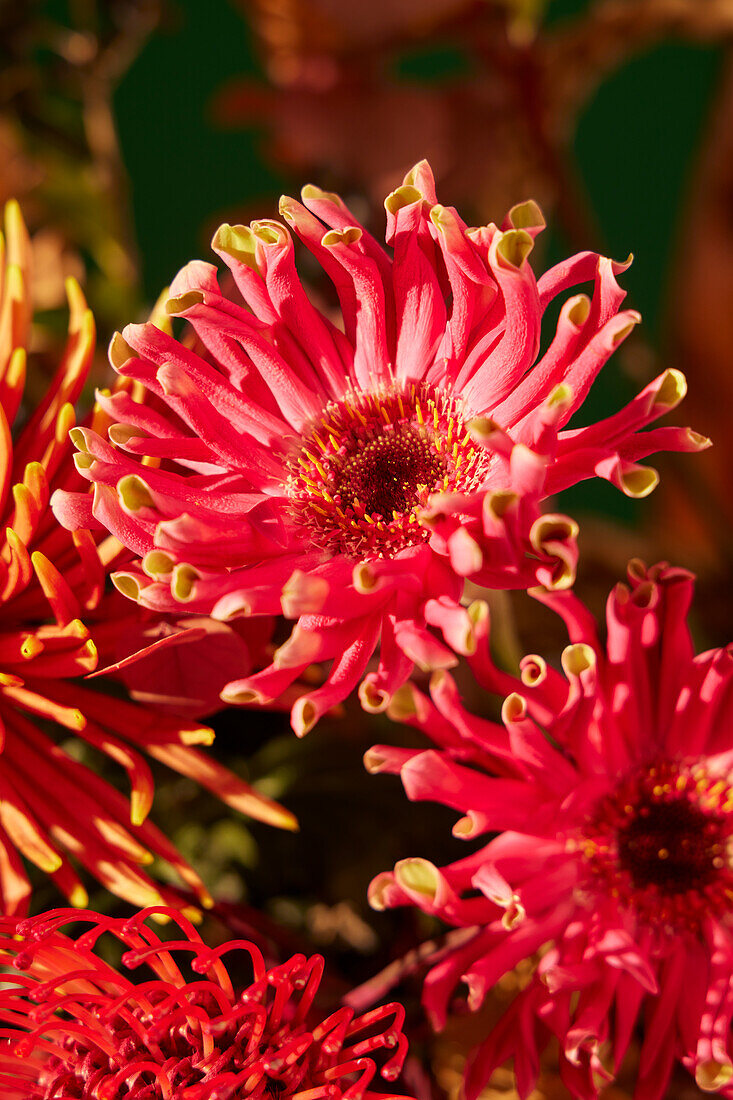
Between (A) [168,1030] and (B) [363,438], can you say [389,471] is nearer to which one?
(B) [363,438]

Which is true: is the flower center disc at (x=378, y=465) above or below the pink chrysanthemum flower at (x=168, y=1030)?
above

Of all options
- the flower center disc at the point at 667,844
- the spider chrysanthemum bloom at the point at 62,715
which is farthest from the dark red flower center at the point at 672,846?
the spider chrysanthemum bloom at the point at 62,715

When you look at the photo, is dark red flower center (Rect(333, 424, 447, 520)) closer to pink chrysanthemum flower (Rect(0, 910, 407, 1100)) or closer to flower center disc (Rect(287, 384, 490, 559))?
flower center disc (Rect(287, 384, 490, 559))

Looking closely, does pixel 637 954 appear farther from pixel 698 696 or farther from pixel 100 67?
pixel 100 67

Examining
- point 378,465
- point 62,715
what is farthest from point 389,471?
point 62,715

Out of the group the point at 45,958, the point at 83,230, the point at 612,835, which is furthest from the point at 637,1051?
the point at 83,230

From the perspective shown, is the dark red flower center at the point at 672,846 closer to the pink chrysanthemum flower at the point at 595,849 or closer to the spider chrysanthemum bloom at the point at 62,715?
the pink chrysanthemum flower at the point at 595,849
